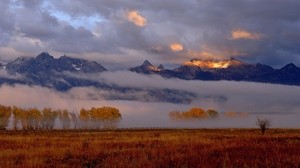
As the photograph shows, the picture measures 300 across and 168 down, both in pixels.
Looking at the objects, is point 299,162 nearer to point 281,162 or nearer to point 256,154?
point 281,162

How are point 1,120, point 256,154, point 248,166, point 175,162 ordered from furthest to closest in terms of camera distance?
point 1,120 < point 256,154 < point 175,162 < point 248,166

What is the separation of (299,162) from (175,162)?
17.3 ft

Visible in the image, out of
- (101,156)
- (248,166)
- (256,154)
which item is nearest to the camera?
(248,166)

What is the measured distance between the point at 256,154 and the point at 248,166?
4736mm

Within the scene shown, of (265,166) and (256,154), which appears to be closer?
(265,166)

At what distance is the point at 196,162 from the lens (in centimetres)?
1833

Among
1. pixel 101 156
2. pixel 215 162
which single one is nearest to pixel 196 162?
pixel 215 162

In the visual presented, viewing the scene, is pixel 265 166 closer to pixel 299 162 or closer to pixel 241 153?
pixel 299 162

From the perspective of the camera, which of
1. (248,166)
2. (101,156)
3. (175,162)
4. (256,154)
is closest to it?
(248,166)

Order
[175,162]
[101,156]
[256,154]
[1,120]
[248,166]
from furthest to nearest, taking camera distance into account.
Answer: [1,120], [101,156], [256,154], [175,162], [248,166]

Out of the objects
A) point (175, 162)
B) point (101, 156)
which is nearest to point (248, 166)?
point (175, 162)

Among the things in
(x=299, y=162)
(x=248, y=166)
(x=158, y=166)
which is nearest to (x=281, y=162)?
(x=299, y=162)

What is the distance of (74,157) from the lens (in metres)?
24.4

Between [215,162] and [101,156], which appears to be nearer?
[215,162]
